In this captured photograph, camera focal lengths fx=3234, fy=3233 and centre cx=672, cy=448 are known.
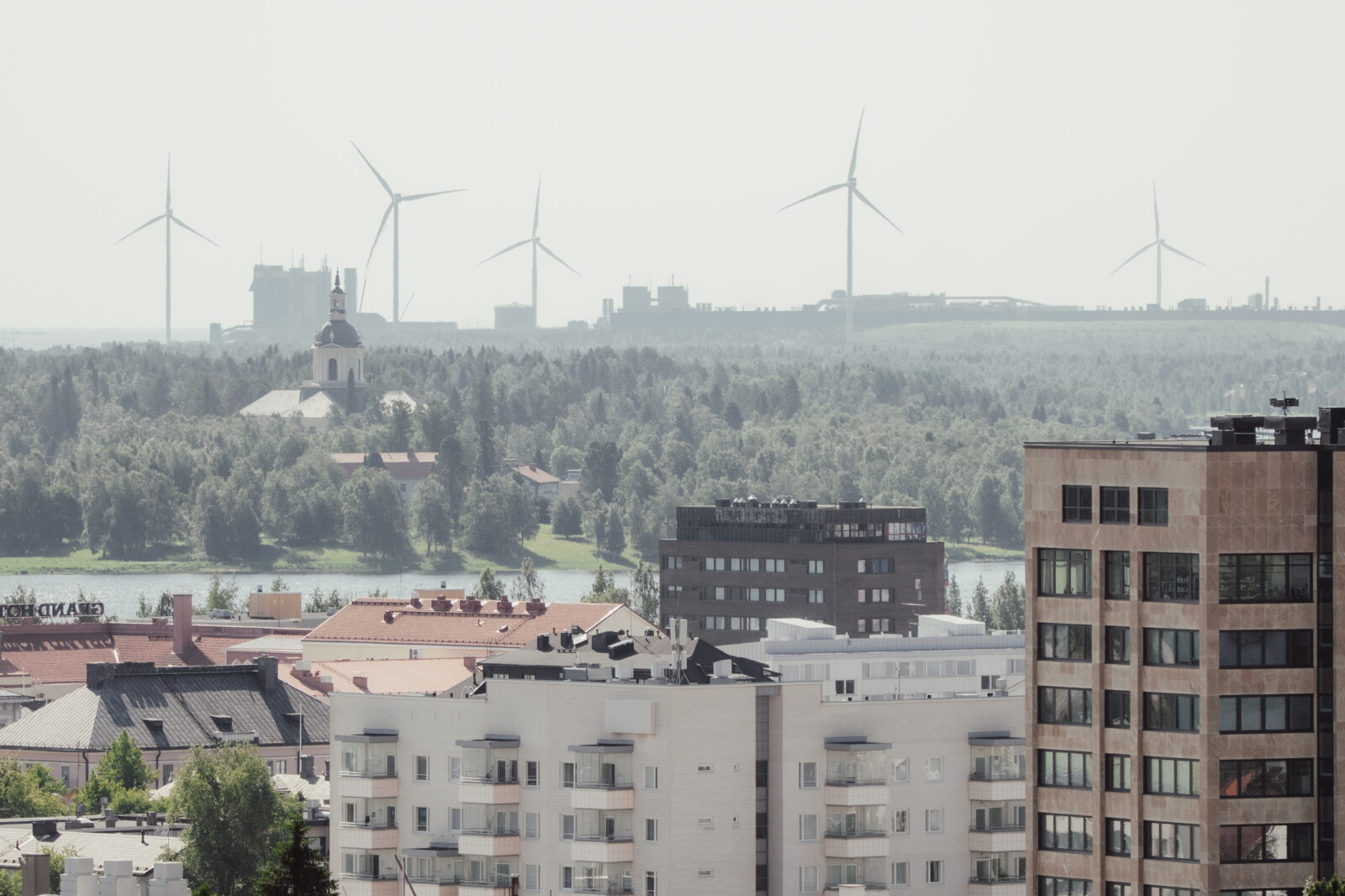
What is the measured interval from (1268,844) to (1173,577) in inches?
180

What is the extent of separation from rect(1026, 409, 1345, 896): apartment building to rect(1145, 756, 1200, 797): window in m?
0.03

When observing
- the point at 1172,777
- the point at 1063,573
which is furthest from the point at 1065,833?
the point at 1063,573

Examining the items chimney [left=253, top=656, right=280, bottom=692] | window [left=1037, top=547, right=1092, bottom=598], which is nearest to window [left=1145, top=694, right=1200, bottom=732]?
window [left=1037, top=547, right=1092, bottom=598]

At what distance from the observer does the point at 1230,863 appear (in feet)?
171

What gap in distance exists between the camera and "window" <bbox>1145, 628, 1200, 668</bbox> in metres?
52.5

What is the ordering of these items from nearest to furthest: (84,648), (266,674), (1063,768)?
(1063,768) < (266,674) < (84,648)

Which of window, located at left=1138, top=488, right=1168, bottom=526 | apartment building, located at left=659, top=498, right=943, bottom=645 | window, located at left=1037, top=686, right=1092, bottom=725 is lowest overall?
apartment building, located at left=659, top=498, right=943, bottom=645

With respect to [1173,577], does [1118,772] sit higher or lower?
lower

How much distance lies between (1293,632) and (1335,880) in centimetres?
1059

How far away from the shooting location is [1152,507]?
2093 inches

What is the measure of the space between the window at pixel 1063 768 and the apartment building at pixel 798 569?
102 meters

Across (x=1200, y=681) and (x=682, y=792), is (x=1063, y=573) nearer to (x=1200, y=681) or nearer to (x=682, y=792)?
(x=1200, y=681)

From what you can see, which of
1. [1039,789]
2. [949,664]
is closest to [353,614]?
[949,664]

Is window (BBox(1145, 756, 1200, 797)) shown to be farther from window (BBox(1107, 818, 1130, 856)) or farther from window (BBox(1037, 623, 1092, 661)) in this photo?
window (BBox(1037, 623, 1092, 661))
